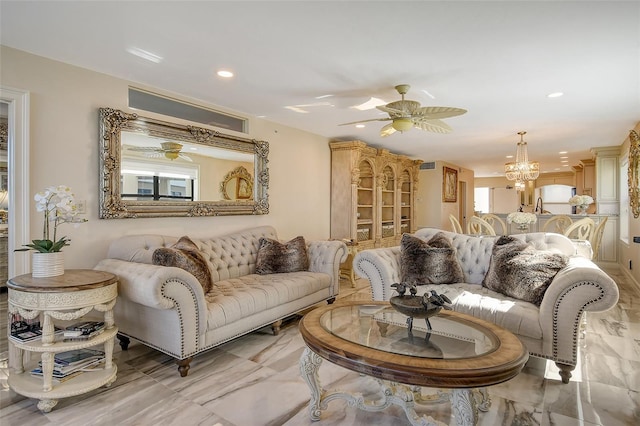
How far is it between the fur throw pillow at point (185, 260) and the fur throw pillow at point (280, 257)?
905 mm

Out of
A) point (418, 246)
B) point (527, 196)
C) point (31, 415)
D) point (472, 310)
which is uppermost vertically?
point (527, 196)

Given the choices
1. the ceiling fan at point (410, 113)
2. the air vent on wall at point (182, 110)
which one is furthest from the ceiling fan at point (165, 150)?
the ceiling fan at point (410, 113)

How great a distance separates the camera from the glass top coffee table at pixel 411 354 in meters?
1.47

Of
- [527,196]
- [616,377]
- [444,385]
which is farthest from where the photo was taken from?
[527,196]

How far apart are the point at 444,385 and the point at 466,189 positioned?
9.60 meters

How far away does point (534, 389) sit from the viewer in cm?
230

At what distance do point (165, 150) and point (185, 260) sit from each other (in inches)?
51.5

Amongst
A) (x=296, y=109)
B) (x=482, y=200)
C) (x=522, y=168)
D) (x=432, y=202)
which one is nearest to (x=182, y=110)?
(x=296, y=109)

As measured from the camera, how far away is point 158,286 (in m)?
2.27

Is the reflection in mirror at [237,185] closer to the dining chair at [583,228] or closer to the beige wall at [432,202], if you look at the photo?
the dining chair at [583,228]

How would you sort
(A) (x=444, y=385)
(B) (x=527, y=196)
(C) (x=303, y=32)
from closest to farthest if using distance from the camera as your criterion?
(A) (x=444, y=385) < (C) (x=303, y=32) < (B) (x=527, y=196)

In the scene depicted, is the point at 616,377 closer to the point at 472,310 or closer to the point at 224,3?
the point at 472,310

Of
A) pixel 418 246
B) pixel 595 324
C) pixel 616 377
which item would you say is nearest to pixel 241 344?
pixel 418 246

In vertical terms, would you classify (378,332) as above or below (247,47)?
below
